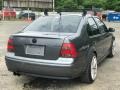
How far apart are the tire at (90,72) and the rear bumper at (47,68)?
42 cm

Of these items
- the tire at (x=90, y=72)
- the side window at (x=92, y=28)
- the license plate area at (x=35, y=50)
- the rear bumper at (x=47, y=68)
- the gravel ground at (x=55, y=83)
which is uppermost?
the side window at (x=92, y=28)

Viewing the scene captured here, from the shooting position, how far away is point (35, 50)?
5.90m

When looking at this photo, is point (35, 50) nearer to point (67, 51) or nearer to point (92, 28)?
point (67, 51)

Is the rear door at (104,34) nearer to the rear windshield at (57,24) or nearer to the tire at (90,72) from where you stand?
the rear windshield at (57,24)

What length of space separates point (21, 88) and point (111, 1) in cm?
5850

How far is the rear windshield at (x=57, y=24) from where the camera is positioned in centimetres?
645

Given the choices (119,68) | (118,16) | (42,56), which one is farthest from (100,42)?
(118,16)

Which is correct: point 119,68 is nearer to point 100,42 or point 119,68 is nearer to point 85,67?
point 100,42

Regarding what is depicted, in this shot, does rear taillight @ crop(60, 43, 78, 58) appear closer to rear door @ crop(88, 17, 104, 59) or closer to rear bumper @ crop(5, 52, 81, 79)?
rear bumper @ crop(5, 52, 81, 79)

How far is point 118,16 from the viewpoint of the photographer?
1532 inches

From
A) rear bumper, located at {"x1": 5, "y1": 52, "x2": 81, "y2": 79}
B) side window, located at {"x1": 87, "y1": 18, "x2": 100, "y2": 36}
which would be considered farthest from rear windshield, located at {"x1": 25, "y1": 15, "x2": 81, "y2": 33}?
rear bumper, located at {"x1": 5, "y1": 52, "x2": 81, "y2": 79}

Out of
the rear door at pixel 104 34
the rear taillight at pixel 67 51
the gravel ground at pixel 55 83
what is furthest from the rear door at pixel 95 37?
the rear taillight at pixel 67 51

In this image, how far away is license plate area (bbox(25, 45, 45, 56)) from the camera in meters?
5.83

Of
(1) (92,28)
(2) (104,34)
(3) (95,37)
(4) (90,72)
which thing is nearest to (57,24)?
(1) (92,28)
